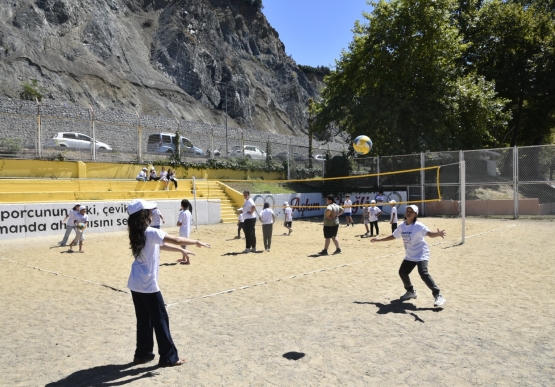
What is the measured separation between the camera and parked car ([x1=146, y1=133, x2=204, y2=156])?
2592cm

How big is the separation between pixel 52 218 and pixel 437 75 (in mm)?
22489

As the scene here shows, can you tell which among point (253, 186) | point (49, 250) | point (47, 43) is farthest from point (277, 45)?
point (49, 250)

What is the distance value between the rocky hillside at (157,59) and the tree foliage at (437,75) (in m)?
21.3

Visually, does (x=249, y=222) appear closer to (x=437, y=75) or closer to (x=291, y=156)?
(x=291, y=156)

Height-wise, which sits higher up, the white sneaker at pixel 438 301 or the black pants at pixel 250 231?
the black pants at pixel 250 231

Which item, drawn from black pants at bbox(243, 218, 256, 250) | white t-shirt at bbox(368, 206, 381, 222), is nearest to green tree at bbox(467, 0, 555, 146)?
white t-shirt at bbox(368, 206, 381, 222)

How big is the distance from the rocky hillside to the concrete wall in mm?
27994

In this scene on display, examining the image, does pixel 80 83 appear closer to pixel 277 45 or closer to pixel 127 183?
pixel 127 183

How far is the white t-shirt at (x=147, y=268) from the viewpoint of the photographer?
181 inches

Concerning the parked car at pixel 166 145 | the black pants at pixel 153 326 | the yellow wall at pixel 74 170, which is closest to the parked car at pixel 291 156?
the yellow wall at pixel 74 170

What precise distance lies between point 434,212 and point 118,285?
1879 centimetres

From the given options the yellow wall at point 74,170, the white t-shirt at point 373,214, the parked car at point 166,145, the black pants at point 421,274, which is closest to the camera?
the black pants at point 421,274

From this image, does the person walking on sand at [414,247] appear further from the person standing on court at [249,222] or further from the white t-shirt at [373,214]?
the white t-shirt at [373,214]

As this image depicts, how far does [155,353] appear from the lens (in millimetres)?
5098
